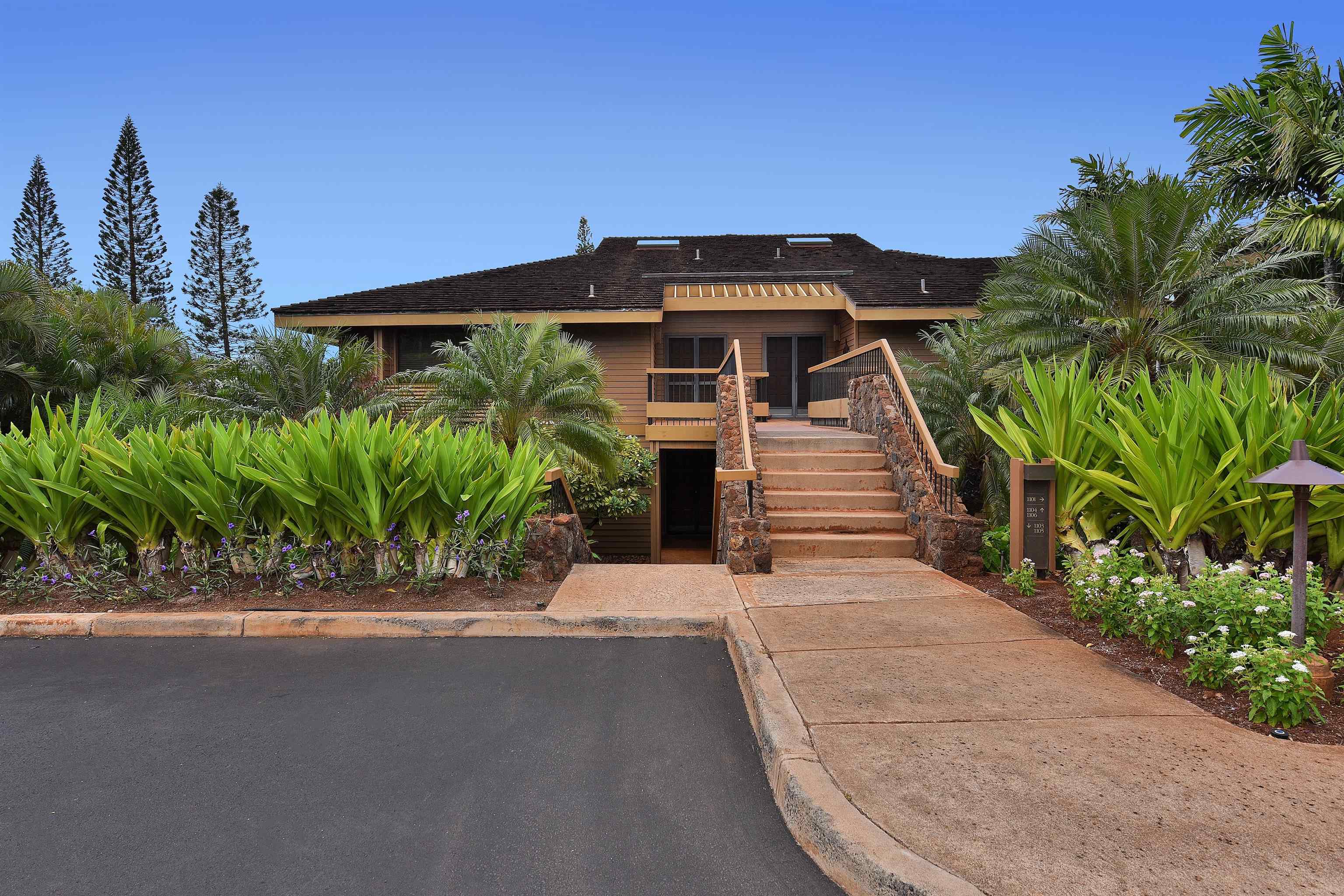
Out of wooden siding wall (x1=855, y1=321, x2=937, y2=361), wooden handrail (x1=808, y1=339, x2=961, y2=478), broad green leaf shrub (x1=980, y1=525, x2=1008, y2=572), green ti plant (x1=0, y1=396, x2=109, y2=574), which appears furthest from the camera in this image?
wooden siding wall (x1=855, y1=321, x2=937, y2=361)

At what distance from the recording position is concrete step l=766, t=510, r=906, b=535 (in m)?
9.22

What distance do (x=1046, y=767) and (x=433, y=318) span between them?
16916 millimetres

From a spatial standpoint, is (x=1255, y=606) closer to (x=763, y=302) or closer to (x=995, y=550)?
(x=995, y=550)

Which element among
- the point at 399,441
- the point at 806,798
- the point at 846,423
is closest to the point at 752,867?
the point at 806,798

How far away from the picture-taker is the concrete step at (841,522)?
9.22m

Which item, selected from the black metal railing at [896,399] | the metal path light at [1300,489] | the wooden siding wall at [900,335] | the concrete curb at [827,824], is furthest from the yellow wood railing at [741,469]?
the wooden siding wall at [900,335]

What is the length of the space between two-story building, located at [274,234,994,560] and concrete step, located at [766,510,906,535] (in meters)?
6.89

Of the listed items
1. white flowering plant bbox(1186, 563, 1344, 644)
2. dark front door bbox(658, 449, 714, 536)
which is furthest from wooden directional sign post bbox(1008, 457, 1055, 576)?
dark front door bbox(658, 449, 714, 536)

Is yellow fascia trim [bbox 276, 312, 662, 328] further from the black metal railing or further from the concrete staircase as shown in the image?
the concrete staircase

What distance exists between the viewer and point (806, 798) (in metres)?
3.02

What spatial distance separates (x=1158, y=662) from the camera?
4742 mm

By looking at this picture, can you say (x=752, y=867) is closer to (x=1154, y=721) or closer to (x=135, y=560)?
(x=1154, y=721)

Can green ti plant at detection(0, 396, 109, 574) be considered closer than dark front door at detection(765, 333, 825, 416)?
Yes

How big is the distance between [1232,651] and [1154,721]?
1.01m
